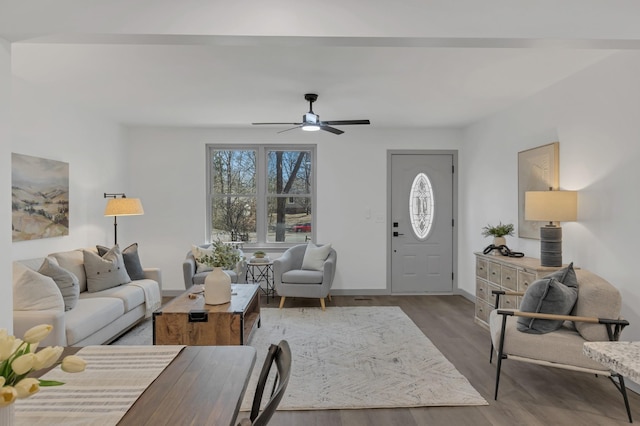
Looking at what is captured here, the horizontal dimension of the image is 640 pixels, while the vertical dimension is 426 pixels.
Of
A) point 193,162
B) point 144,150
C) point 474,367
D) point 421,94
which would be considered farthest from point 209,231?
point 474,367

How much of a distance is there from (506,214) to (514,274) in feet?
3.76

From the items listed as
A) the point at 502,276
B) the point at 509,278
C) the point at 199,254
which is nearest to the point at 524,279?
the point at 509,278

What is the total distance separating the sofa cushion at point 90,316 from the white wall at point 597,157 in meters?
4.26

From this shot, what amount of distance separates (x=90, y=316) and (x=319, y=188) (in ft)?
11.6

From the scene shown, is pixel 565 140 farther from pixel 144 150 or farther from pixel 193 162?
pixel 144 150

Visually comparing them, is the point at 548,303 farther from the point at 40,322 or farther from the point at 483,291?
the point at 40,322

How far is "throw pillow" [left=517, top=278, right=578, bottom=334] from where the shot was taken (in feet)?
8.79

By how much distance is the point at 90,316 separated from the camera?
3.21 m

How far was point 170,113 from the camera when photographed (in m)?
4.89

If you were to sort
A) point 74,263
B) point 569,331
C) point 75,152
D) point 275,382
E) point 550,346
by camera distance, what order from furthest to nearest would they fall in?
1. point 75,152
2. point 74,263
3. point 569,331
4. point 550,346
5. point 275,382

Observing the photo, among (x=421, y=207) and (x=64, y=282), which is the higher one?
(x=421, y=207)

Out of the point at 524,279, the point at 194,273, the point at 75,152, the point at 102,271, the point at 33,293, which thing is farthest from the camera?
the point at 194,273

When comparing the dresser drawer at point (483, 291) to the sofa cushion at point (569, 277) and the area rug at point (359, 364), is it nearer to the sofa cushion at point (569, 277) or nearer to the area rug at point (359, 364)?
the area rug at point (359, 364)

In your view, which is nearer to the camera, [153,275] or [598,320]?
[598,320]
